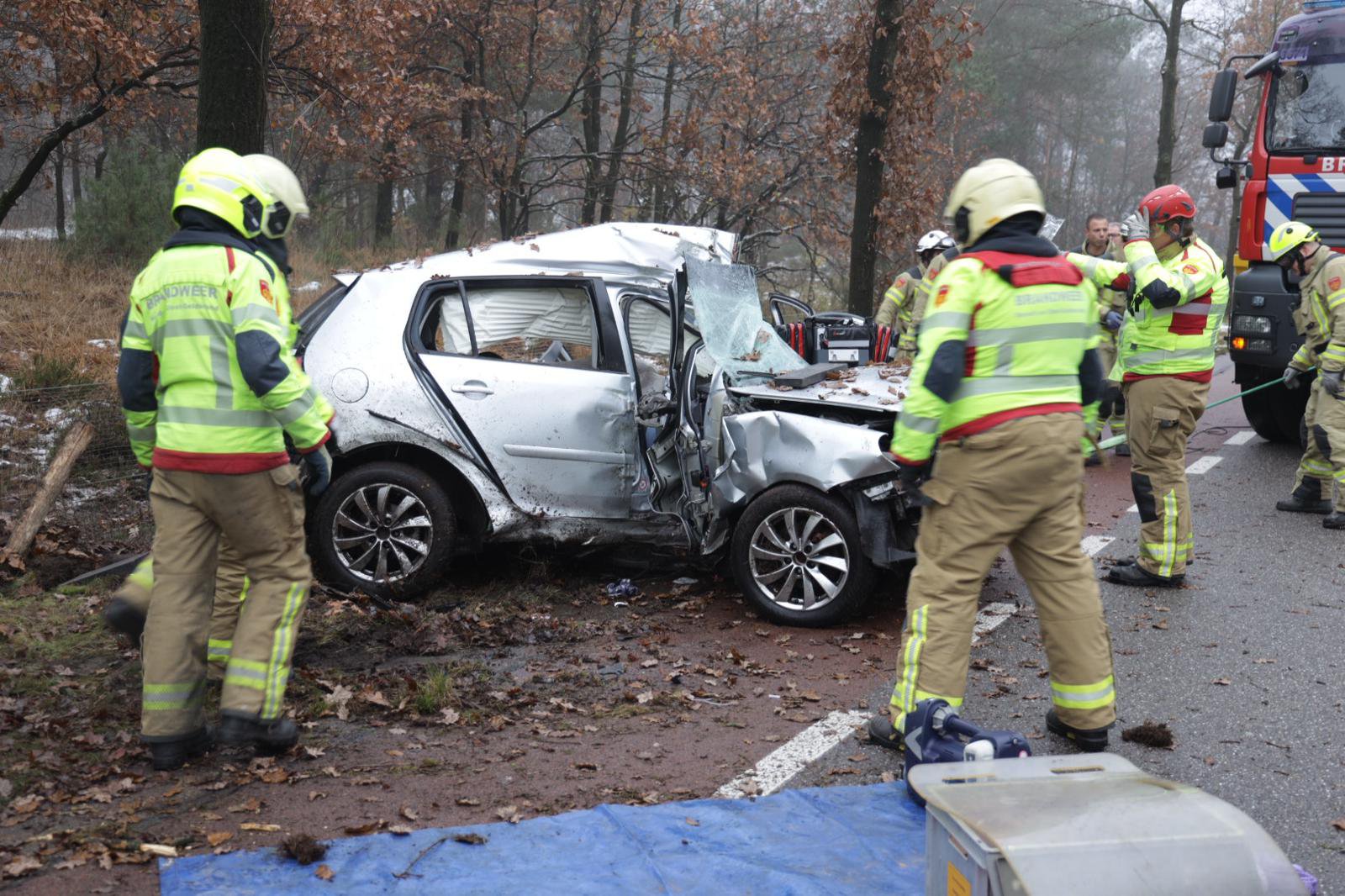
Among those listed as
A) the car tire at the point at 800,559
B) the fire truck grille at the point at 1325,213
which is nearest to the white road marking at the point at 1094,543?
the car tire at the point at 800,559

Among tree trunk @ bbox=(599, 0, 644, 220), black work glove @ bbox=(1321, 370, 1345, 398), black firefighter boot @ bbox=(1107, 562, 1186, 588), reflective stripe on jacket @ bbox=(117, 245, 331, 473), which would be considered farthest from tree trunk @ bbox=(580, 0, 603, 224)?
reflective stripe on jacket @ bbox=(117, 245, 331, 473)

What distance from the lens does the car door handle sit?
248 inches

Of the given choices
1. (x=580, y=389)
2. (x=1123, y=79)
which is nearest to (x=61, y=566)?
(x=580, y=389)

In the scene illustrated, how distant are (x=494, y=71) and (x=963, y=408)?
16.1 m

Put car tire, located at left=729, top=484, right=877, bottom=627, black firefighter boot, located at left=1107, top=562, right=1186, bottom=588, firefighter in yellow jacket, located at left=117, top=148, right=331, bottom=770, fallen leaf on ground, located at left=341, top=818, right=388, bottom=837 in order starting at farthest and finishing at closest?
black firefighter boot, located at left=1107, top=562, right=1186, bottom=588, car tire, located at left=729, top=484, right=877, bottom=627, firefighter in yellow jacket, located at left=117, top=148, right=331, bottom=770, fallen leaf on ground, located at left=341, top=818, right=388, bottom=837

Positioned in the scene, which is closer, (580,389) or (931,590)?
(931,590)

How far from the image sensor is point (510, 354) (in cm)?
668

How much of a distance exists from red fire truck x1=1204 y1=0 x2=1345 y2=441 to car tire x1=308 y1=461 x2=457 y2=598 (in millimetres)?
7548

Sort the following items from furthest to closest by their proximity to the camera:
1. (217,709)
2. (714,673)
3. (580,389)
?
1. (580,389)
2. (714,673)
3. (217,709)

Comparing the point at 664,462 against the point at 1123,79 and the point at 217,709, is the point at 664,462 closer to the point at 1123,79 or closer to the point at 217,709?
the point at 217,709

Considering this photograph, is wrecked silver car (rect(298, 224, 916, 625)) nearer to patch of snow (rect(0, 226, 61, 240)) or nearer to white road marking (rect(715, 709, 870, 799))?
white road marking (rect(715, 709, 870, 799))

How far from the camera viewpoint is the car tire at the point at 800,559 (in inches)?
226

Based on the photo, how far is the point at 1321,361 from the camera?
8.38 metres

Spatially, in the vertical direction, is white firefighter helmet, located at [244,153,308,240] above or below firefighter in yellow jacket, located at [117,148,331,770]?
above
